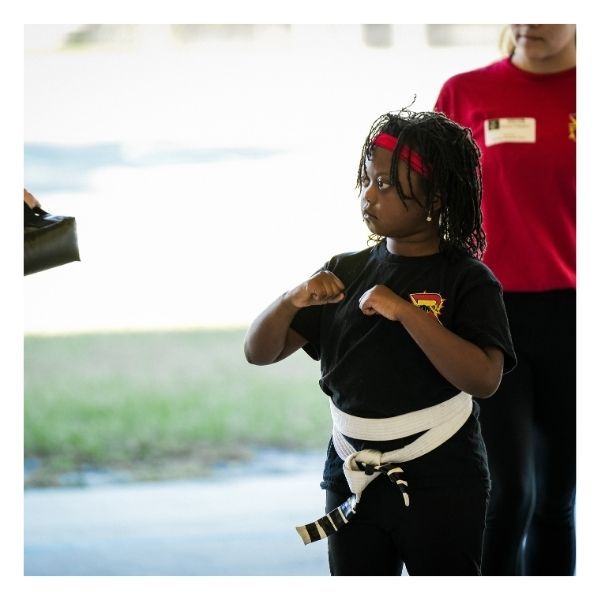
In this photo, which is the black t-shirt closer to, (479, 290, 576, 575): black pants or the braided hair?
the braided hair

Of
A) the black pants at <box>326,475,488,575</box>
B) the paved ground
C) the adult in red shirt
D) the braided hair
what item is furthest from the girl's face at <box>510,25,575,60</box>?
the paved ground

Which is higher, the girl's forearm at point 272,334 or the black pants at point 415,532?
the girl's forearm at point 272,334

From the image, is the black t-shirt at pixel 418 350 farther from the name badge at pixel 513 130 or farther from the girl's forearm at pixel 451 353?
the name badge at pixel 513 130

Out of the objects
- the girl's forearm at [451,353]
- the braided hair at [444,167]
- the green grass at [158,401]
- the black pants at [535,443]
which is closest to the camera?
the girl's forearm at [451,353]

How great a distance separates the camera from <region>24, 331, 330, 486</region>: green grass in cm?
532

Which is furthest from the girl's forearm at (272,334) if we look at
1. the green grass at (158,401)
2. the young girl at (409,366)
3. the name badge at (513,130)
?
the green grass at (158,401)

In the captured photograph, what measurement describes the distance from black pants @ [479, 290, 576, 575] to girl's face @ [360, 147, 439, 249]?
1.93 ft

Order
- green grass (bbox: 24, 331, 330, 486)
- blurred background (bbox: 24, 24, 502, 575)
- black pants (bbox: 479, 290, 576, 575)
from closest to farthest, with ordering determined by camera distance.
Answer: black pants (bbox: 479, 290, 576, 575)
blurred background (bbox: 24, 24, 502, 575)
green grass (bbox: 24, 331, 330, 486)

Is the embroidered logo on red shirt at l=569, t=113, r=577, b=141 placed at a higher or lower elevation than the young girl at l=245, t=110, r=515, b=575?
higher

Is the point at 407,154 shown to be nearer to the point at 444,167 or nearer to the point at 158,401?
the point at 444,167

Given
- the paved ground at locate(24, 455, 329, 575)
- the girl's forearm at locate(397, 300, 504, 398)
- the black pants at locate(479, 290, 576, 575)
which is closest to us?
the girl's forearm at locate(397, 300, 504, 398)

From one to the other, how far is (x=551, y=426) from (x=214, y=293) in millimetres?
3648

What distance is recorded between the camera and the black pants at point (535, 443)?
6.85 feet
